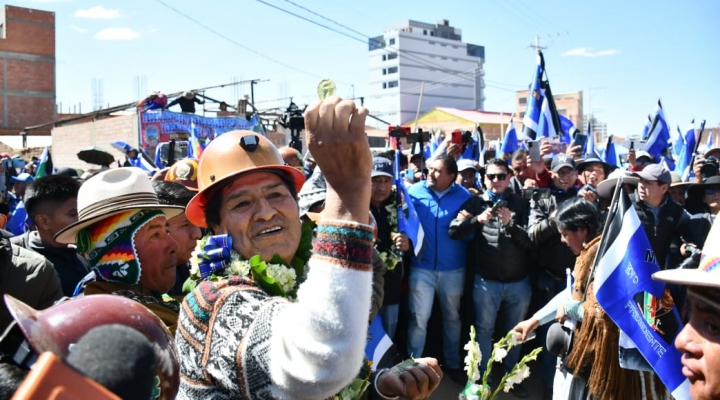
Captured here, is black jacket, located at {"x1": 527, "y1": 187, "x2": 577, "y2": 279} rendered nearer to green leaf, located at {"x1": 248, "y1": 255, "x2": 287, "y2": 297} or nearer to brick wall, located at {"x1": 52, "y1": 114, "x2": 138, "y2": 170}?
green leaf, located at {"x1": 248, "y1": 255, "x2": 287, "y2": 297}

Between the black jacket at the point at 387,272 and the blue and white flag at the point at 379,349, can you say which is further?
the black jacket at the point at 387,272

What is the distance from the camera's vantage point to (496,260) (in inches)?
232

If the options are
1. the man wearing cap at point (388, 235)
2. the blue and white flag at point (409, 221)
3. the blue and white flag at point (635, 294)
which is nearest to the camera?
the blue and white flag at point (635, 294)

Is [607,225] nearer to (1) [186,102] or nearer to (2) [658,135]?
(2) [658,135]

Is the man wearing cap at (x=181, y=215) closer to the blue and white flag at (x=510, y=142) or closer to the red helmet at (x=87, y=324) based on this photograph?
the red helmet at (x=87, y=324)

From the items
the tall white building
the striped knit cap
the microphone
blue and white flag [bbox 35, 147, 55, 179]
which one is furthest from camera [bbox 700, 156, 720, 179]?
the tall white building

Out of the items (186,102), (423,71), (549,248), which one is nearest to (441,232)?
(549,248)

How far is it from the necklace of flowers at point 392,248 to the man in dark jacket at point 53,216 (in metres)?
2.63

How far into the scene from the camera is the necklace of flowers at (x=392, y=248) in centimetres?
544

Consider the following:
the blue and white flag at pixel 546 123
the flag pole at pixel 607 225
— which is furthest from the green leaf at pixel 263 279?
the blue and white flag at pixel 546 123

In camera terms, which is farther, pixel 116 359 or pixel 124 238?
pixel 124 238

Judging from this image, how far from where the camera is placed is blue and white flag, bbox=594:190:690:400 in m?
2.85

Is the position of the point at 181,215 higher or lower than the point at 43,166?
lower

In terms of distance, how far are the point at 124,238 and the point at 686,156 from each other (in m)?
9.11
